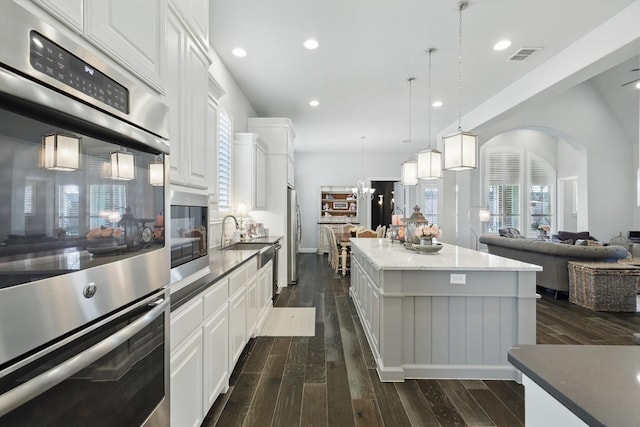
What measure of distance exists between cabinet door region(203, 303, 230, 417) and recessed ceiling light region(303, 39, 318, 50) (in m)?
2.97

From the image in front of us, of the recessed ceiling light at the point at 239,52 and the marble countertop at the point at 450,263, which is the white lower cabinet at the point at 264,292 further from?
the recessed ceiling light at the point at 239,52

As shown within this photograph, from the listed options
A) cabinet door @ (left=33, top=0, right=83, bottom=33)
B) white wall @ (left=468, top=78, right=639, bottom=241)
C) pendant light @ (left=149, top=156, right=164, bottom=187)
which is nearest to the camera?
cabinet door @ (left=33, top=0, right=83, bottom=33)

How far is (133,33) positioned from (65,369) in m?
1.03

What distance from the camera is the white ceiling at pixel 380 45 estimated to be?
2.96 metres

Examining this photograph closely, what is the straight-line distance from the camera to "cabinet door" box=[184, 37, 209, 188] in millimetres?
1708

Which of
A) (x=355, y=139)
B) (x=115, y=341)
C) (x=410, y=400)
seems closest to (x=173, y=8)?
(x=115, y=341)

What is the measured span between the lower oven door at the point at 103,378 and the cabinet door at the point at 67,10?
76cm

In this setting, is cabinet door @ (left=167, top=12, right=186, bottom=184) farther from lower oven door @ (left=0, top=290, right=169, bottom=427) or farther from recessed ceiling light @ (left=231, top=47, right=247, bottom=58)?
recessed ceiling light @ (left=231, top=47, right=247, bottom=58)

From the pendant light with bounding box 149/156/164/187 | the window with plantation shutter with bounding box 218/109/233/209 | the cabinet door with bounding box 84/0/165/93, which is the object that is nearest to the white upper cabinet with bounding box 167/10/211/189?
the cabinet door with bounding box 84/0/165/93

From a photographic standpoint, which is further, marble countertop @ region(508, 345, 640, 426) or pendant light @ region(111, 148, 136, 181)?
pendant light @ region(111, 148, 136, 181)

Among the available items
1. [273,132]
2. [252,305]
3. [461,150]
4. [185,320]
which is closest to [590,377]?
[185,320]

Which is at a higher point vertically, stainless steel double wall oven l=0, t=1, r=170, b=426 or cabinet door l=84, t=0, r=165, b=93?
cabinet door l=84, t=0, r=165, b=93

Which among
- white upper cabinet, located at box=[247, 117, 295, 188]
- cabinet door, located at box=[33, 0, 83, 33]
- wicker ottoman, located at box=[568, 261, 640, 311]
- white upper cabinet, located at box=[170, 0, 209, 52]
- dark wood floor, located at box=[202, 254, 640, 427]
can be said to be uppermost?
white upper cabinet, located at box=[247, 117, 295, 188]

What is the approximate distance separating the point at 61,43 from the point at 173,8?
3.37ft
